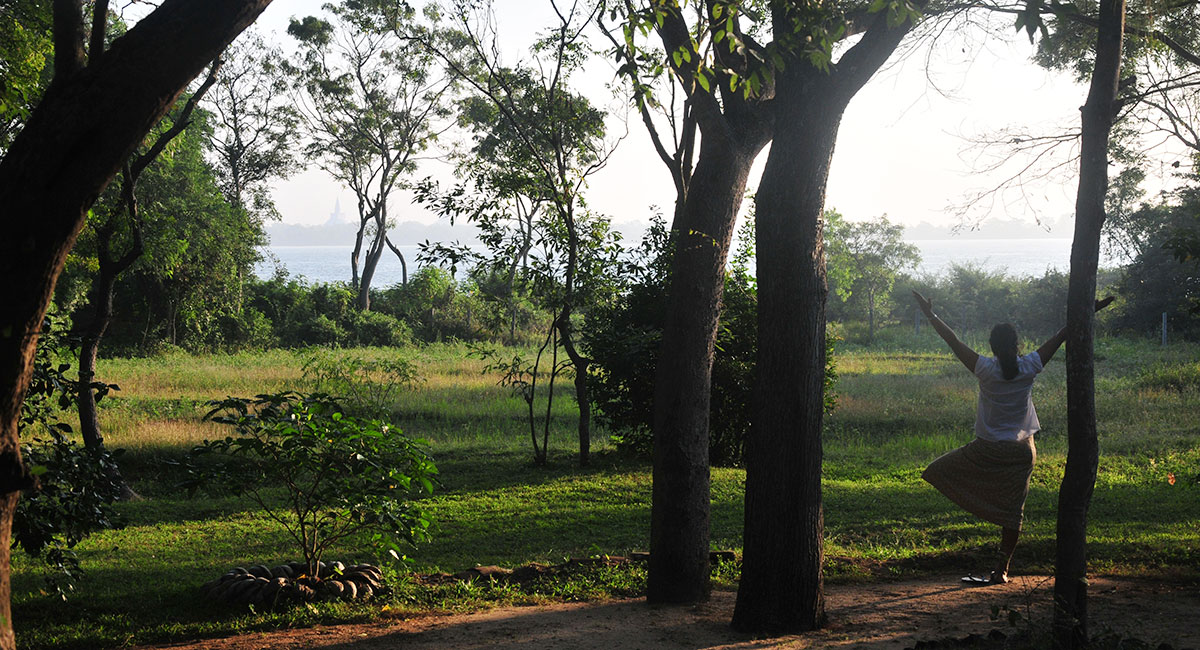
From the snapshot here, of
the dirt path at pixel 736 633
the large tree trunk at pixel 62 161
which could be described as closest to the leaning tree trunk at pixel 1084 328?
the dirt path at pixel 736 633

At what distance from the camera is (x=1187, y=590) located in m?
6.27

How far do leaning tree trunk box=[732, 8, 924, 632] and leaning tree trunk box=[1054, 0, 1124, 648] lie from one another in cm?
113

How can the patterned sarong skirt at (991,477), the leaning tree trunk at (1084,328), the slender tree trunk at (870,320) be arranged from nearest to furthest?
the leaning tree trunk at (1084,328) → the patterned sarong skirt at (991,477) → the slender tree trunk at (870,320)

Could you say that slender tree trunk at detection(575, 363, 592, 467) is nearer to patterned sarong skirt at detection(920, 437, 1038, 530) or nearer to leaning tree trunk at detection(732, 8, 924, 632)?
patterned sarong skirt at detection(920, 437, 1038, 530)

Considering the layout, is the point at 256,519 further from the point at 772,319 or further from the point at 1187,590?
the point at 1187,590

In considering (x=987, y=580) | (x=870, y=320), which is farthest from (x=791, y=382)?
(x=870, y=320)

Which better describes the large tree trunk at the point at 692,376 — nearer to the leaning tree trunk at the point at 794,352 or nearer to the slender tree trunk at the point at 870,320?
the leaning tree trunk at the point at 794,352

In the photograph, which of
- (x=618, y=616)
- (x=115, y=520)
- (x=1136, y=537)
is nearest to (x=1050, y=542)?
(x=1136, y=537)

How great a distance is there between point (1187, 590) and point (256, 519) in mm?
8247

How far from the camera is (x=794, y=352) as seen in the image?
539 cm

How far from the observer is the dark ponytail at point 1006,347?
20.9ft

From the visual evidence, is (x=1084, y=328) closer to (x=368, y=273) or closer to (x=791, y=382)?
(x=791, y=382)

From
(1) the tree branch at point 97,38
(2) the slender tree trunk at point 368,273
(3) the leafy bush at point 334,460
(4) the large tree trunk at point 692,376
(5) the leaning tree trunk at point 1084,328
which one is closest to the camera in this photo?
(1) the tree branch at point 97,38

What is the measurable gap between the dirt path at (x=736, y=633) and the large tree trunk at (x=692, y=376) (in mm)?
351
